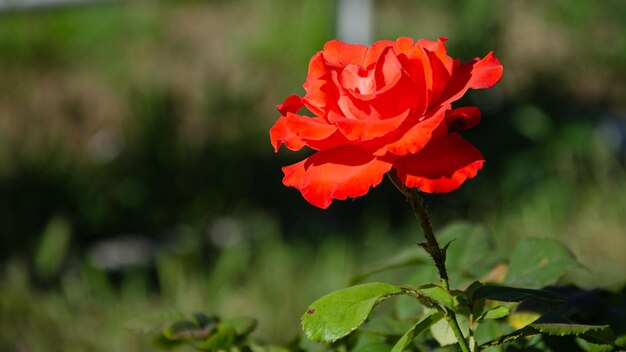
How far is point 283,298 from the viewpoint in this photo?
226 cm

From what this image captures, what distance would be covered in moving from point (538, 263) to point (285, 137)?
0.37m

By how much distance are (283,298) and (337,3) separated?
70.9 inches

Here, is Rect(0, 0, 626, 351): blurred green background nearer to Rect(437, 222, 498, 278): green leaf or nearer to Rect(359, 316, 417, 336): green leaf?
Rect(437, 222, 498, 278): green leaf

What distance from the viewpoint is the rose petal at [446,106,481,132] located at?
0.74 meters

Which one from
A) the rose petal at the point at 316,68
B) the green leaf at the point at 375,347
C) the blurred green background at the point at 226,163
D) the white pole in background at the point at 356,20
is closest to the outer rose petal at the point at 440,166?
the rose petal at the point at 316,68

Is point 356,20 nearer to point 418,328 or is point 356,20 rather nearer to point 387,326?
point 387,326

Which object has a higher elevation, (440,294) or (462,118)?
(462,118)

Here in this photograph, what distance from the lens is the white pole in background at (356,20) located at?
3.61 meters

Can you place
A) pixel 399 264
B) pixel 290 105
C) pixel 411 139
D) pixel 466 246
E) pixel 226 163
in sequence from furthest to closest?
pixel 226 163
pixel 466 246
pixel 399 264
pixel 290 105
pixel 411 139

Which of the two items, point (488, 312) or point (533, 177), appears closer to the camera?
point (488, 312)

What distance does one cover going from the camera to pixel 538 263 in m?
0.99

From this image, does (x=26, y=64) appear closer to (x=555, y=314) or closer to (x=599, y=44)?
(x=599, y=44)

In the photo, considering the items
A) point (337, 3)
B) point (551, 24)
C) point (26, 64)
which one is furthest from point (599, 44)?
point (26, 64)

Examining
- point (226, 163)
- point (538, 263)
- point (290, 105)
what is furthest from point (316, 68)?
point (226, 163)
